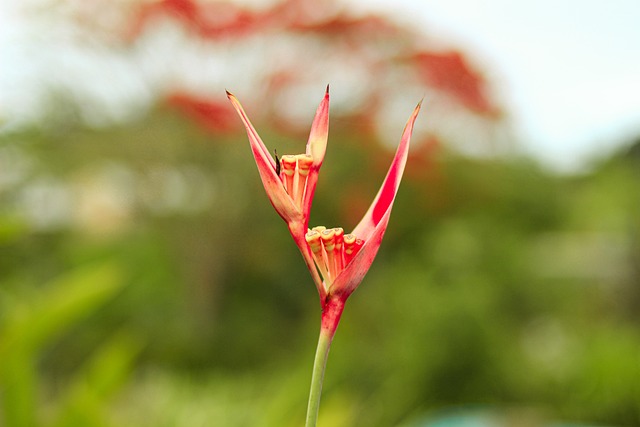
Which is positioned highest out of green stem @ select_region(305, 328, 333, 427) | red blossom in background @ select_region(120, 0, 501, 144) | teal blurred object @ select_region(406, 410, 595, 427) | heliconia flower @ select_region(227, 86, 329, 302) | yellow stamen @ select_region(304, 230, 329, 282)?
red blossom in background @ select_region(120, 0, 501, 144)

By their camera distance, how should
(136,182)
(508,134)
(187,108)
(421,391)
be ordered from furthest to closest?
(508,134)
(136,182)
(187,108)
(421,391)

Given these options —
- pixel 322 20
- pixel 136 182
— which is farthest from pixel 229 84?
pixel 136 182

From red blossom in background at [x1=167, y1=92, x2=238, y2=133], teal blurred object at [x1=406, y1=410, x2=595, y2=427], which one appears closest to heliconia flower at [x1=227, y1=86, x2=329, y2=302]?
teal blurred object at [x1=406, y1=410, x2=595, y2=427]

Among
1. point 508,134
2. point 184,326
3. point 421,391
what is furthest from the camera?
point 508,134

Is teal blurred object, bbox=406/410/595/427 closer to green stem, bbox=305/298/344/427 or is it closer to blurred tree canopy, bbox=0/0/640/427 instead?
blurred tree canopy, bbox=0/0/640/427

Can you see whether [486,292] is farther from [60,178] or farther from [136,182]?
[60,178]

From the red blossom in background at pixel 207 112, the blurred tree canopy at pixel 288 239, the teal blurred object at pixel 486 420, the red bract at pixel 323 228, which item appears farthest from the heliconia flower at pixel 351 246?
the red blossom in background at pixel 207 112

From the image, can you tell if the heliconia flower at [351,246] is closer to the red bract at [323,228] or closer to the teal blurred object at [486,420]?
the red bract at [323,228]

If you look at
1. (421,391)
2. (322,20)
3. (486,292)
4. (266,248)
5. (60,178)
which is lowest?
(421,391)
